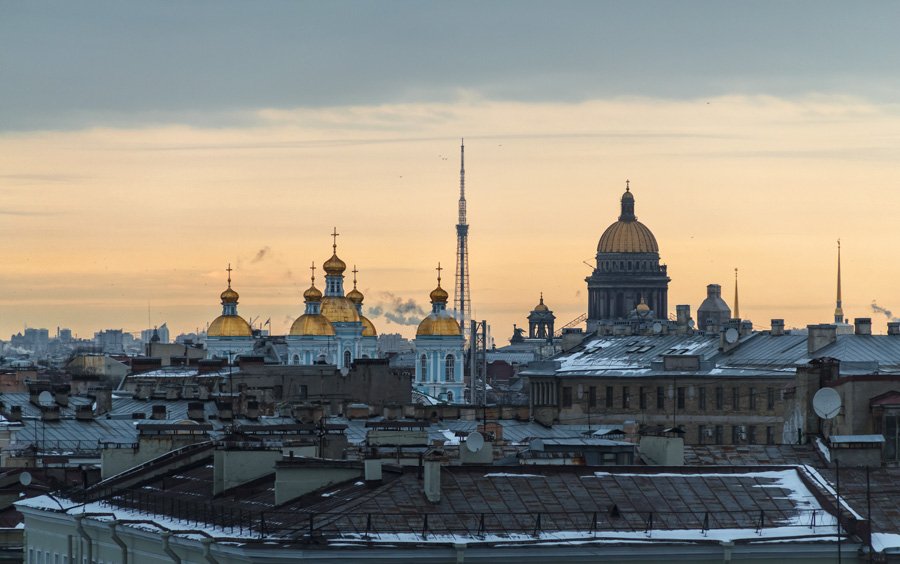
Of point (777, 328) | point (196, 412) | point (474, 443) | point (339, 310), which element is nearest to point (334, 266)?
point (339, 310)

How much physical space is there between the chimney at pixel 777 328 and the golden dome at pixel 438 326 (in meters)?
71.9

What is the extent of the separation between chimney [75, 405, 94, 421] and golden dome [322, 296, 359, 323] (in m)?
98.0

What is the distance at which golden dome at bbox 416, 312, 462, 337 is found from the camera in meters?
187

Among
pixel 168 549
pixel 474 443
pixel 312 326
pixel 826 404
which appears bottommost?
pixel 168 549

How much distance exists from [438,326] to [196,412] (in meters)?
101

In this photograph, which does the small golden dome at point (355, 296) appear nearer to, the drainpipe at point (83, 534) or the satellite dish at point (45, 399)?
the satellite dish at point (45, 399)

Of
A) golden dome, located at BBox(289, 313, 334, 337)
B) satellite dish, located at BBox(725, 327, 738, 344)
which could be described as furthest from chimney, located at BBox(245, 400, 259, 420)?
golden dome, located at BBox(289, 313, 334, 337)

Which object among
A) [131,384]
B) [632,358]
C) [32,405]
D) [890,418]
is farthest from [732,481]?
[131,384]

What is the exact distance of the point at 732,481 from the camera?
4344 centimetres

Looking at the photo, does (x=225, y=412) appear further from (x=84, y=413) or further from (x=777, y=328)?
(x=777, y=328)

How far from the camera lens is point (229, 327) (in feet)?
616

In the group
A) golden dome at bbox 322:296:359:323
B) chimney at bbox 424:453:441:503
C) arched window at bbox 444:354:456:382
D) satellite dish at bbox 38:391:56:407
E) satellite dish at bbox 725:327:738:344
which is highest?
golden dome at bbox 322:296:359:323

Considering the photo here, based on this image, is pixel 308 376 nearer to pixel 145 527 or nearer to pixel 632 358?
pixel 632 358

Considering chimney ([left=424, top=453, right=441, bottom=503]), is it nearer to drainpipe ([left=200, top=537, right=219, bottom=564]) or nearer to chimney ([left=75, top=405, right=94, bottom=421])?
drainpipe ([left=200, top=537, right=219, bottom=564])
